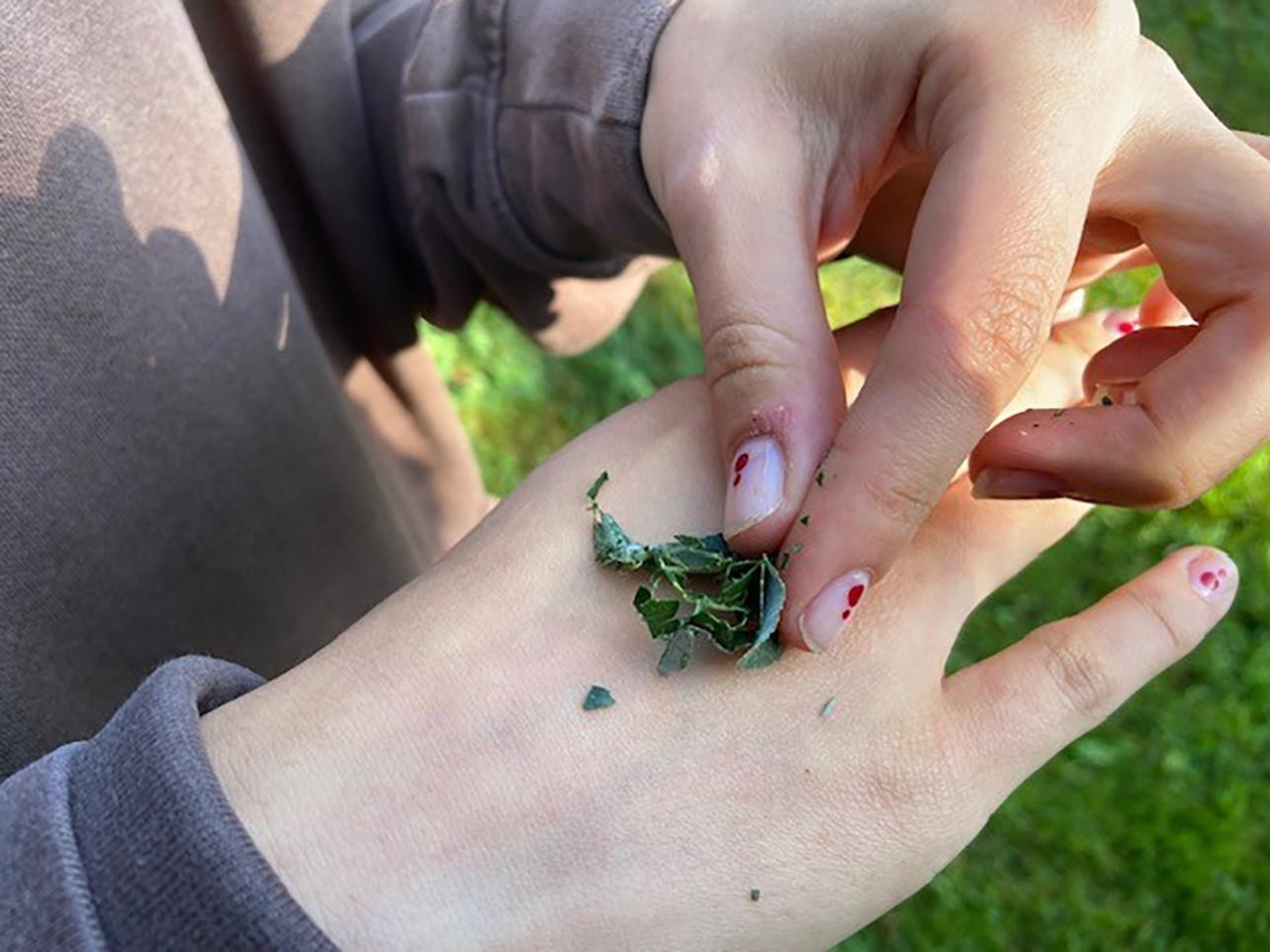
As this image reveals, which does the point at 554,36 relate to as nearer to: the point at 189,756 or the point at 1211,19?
the point at 189,756

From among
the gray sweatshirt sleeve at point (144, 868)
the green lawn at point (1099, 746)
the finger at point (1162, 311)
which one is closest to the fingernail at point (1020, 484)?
the finger at point (1162, 311)

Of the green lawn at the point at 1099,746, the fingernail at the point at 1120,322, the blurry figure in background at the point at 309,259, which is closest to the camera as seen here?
the blurry figure in background at the point at 309,259

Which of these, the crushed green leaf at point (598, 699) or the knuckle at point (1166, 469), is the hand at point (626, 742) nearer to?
the crushed green leaf at point (598, 699)

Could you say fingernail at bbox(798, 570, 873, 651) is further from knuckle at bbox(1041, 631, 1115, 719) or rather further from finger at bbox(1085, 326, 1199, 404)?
finger at bbox(1085, 326, 1199, 404)

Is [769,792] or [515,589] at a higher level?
[515,589]

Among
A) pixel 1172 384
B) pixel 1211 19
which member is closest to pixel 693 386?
pixel 1172 384

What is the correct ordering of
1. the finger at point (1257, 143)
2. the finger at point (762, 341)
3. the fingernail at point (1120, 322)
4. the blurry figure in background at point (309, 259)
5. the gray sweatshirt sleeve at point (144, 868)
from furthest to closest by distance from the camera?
1. the fingernail at point (1120, 322)
2. the finger at point (1257, 143)
3. the finger at point (762, 341)
4. the blurry figure in background at point (309, 259)
5. the gray sweatshirt sleeve at point (144, 868)
